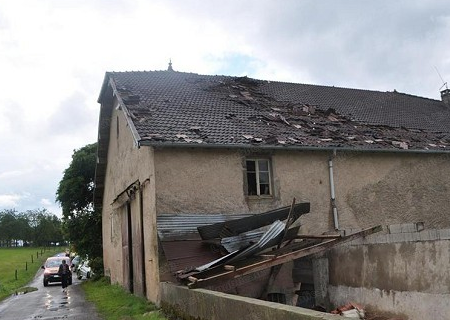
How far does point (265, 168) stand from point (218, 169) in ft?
5.17

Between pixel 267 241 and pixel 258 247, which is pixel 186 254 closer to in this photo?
pixel 258 247

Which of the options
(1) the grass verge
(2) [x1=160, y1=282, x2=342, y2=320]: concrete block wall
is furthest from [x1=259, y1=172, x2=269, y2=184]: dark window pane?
(1) the grass verge

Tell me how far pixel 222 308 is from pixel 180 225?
5116 mm

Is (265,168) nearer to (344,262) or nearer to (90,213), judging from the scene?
(344,262)

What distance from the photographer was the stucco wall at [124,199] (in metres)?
12.9

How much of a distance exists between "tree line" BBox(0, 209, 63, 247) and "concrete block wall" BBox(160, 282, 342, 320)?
348ft

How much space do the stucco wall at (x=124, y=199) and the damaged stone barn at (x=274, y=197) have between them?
9cm

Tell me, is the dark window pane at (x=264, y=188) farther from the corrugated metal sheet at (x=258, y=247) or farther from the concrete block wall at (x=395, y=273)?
the concrete block wall at (x=395, y=273)

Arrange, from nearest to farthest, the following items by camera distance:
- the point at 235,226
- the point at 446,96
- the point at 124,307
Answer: the point at 235,226, the point at 124,307, the point at 446,96

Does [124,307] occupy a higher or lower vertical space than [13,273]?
higher

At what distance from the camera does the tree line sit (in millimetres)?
112162

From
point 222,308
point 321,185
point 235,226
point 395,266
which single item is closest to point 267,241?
point 235,226

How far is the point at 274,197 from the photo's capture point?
1365cm

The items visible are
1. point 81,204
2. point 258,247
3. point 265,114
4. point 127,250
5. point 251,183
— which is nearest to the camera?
point 258,247
